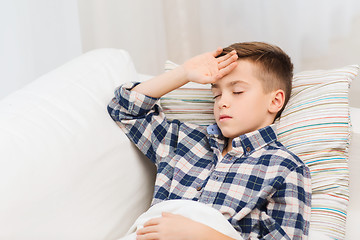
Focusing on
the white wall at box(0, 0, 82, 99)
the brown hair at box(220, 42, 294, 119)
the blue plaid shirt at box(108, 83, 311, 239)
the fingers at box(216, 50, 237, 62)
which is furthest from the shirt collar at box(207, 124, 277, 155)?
the white wall at box(0, 0, 82, 99)

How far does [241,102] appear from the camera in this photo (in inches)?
53.2

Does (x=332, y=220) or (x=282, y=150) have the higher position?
(x=282, y=150)

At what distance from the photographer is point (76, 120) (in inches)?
54.4

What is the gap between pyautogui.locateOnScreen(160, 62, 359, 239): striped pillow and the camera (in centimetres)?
130

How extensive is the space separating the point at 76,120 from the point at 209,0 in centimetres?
94

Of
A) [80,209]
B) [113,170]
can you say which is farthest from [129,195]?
[80,209]

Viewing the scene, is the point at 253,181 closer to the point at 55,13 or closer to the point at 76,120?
the point at 76,120

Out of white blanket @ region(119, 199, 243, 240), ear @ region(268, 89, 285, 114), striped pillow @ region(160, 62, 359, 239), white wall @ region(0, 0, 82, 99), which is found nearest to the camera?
white blanket @ region(119, 199, 243, 240)

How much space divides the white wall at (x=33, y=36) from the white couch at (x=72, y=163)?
3.29 feet

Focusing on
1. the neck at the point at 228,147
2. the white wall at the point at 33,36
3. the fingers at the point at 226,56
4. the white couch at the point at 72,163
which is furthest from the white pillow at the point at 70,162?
the white wall at the point at 33,36

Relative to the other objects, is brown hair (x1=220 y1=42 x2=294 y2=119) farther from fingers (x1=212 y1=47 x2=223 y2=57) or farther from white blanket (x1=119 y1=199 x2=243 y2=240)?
white blanket (x1=119 y1=199 x2=243 y2=240)

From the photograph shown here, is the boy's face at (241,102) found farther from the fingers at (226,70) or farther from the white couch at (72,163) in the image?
the white couch at (72,163)

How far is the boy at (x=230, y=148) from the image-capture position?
121 centimetres

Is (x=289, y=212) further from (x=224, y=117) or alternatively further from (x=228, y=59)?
(x=228, y=59)
